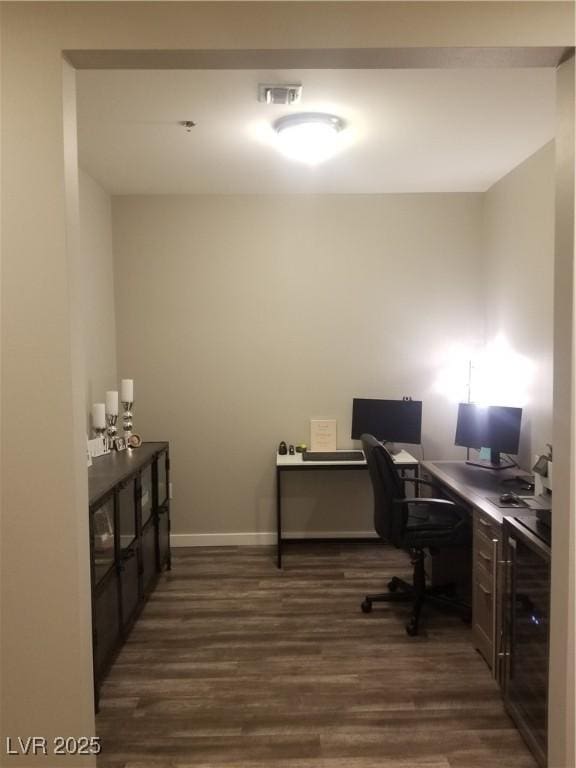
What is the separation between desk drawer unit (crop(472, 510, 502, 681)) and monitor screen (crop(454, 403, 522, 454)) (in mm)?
884

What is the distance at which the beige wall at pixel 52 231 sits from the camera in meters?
1.68

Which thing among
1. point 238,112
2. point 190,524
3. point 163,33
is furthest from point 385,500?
point 163,33

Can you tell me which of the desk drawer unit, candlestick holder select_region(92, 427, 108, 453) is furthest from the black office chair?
candlestick holder select_region(92, 427, 108, 453)

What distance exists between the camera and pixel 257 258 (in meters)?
4.47

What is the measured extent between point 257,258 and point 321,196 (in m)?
0.72

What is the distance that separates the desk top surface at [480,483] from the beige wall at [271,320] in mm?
860

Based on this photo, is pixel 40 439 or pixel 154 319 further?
pixel 154 319

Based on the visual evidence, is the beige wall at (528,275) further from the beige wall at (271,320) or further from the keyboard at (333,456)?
the keyboard at (333,456)

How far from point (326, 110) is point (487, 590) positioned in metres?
2.61

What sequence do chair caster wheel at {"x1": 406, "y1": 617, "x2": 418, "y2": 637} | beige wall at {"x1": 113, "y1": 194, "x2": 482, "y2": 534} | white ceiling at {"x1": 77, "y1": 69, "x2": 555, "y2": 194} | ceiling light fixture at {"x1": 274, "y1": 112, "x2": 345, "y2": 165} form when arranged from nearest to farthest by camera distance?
white ceiling at {"x1": 77, "y1": 69, "x2": 555, "y2": 194} → ceiling light fixture at {"x1": 274, "y1": 112, "x2": 345, "y2": 165} → chair caster wheel at {"x1": 406, "y1": 617, "x2": 418, "y2": 637} → beige wall at {"x1": 113, "y1": 194, "x2": 482, "y2": 534}

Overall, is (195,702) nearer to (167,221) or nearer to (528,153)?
(167,221)

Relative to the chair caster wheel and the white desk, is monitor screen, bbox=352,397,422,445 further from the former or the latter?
the chair caster wheel

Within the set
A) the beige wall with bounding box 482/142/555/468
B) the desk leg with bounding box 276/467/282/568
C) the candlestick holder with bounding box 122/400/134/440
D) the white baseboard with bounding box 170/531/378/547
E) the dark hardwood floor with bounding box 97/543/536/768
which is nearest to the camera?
the dark hardwood floor with bounding box 97/543/536/768

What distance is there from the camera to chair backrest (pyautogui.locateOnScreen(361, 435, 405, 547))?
318 centimetres
